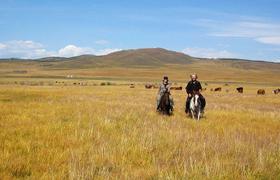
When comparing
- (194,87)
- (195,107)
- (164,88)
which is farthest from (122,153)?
(164,88)

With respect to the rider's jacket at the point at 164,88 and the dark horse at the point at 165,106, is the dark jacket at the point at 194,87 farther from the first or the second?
the dark horse at the point at 165,106

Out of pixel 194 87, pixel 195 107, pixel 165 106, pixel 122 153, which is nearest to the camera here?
pixel 122 153

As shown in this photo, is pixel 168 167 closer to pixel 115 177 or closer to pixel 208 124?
pixel 115 177

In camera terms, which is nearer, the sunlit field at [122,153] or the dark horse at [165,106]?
the sunlit field at [122,153]

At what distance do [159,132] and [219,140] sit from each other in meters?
1.66

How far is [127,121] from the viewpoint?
1508 centimetres

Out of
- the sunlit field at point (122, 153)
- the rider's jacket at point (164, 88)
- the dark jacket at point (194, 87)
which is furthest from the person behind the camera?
the rider's jacket at point (164, 88)

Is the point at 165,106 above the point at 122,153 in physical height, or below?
above

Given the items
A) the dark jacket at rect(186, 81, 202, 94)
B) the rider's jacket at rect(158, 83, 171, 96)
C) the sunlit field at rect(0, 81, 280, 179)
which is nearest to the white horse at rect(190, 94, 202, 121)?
the dark jacket at rect(186, 81, 202, 94)

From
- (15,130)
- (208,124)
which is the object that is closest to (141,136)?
(15,130)

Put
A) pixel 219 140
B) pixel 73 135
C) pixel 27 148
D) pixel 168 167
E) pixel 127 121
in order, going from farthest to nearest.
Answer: pixel 127 121
pixel 219 140
pixel 73 135
pixel 27 148
pixel 168 167

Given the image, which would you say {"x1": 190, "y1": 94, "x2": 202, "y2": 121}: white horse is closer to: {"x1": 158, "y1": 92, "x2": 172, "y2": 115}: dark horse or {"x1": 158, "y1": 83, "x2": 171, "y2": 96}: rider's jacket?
{"x1": 158, "y1": 92, "x2": 172, "y2": 115}: dark horse

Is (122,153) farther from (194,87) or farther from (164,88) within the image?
(164,88)

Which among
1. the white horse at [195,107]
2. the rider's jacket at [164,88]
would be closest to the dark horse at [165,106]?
the rider's jacket at [164,88]
